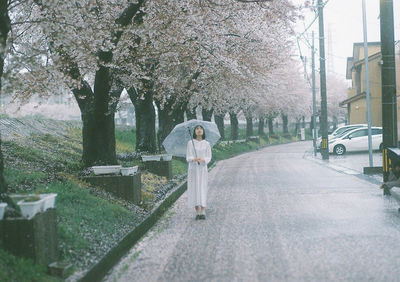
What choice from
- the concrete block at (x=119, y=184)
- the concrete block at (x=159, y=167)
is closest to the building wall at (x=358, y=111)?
the concrete block at (x=159, y=167)

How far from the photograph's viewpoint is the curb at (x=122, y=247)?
6.02 metres

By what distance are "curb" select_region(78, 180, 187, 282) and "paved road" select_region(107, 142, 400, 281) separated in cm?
12

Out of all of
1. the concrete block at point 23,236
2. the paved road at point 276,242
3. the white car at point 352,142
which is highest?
the white car at point 352,142

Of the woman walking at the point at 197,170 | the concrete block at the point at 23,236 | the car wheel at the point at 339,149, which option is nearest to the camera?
the concrete block at the point at 23,236

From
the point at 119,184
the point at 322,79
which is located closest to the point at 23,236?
the point at 119,184

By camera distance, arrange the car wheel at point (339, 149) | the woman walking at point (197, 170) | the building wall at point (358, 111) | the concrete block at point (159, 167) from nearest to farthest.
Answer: the woman walking at point (197, 170), the concrete block at point (159, 167), the car wheel at point (339, 149), the building wall at point (358, 111)

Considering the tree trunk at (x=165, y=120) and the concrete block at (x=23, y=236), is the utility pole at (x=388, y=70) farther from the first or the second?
the concrete block at (x=23, y=236)

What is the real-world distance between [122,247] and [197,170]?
3267 millimetres

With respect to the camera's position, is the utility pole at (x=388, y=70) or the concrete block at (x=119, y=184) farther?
the utility pole at (x=388, y=70)

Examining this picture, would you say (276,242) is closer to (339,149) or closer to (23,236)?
(23,236)

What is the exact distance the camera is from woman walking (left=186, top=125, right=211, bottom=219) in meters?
10.3

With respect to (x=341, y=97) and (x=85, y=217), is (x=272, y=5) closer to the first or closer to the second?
(x=85, y=217)

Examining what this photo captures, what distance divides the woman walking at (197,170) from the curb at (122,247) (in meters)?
0.87

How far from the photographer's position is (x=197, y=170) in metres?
10.4
